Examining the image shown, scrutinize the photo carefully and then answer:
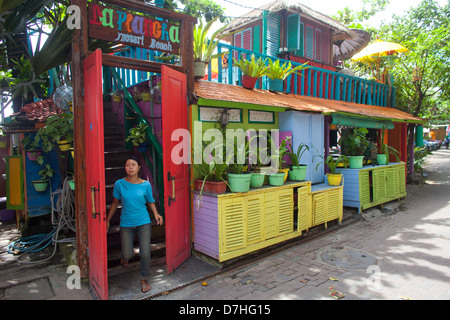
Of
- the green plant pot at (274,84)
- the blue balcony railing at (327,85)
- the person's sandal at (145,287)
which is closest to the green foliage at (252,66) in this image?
the blue balcony railing at (327,85)

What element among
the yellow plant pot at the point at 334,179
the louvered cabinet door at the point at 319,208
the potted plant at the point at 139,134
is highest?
the potted plant at the point at 139,134

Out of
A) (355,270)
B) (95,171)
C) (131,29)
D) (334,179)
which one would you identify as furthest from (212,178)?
(334,179)

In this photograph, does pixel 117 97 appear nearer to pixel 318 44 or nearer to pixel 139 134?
pixel 139 134

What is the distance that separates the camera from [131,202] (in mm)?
3930

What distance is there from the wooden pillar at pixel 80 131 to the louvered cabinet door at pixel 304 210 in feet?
12.3

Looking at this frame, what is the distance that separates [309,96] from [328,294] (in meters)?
6.06

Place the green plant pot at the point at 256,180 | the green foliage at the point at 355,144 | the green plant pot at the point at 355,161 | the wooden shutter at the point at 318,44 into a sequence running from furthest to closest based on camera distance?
the wooden shutter at the point at 318,44
the green foliage at the point at 355,144
the green plant pot at the point at 355,161
the green plant pot at the point at 256,180

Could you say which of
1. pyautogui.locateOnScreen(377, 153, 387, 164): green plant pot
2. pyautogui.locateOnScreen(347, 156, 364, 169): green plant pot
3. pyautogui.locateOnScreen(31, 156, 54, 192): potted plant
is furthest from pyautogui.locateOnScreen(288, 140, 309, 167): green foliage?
pyautogui.locateOnScreen(31, 156, 54, 192): potted plant

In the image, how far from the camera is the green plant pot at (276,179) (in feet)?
17.7

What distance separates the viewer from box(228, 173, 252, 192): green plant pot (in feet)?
15.2

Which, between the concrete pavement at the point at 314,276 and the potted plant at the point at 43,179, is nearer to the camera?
the concrete pavement at the point at 314,276

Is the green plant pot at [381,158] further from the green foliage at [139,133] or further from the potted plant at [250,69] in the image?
the green foliage at [139,133]

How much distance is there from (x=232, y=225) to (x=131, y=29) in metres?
3.28
